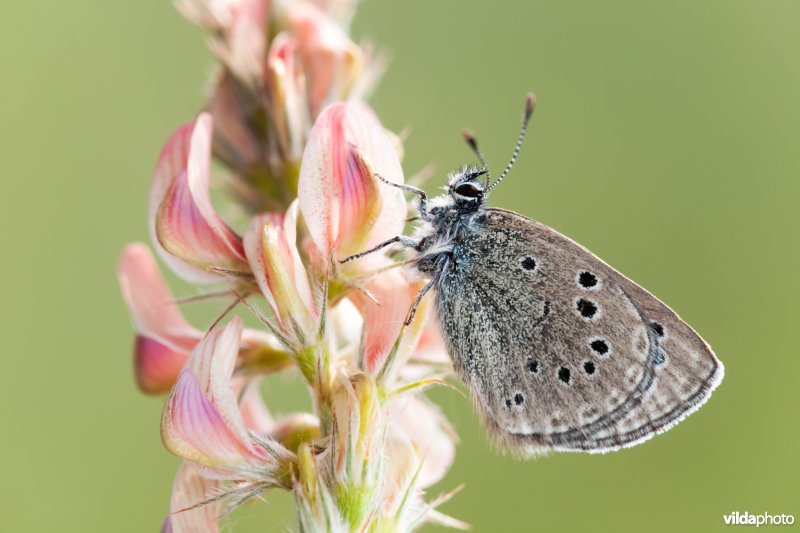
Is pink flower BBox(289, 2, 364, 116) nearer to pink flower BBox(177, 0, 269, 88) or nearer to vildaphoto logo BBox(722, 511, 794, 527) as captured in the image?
pink flower BBox(177, 0, 269, 88)

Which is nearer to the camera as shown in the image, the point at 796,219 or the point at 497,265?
the point at 497,265

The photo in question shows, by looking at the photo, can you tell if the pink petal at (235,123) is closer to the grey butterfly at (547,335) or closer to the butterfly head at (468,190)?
the grey butterfly at (547,335)

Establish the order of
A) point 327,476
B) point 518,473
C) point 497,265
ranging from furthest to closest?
1. point 518,473
2. point 497,265
3. point 327,476

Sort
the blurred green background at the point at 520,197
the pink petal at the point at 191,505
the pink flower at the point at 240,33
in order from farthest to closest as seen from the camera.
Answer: the blurred green background at the point at 520,197, the pink flower at the point at 240,33, the pink petal at the point at 191,505

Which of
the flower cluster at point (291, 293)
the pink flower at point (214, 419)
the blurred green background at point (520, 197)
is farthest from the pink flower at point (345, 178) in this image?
the blurred green background at point (520, 197)

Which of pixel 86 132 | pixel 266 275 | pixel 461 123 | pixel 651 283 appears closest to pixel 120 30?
pixel 86 132

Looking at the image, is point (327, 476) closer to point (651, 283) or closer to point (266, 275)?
point (266, 275)

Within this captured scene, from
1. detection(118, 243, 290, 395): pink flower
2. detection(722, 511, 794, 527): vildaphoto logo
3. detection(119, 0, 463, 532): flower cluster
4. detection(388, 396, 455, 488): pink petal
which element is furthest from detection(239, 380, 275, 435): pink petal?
detection(722, 511, 794, 527): vildaphoto logo

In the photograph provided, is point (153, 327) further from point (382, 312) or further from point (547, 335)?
point (547, 335)
